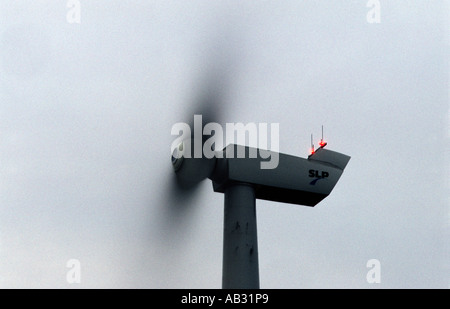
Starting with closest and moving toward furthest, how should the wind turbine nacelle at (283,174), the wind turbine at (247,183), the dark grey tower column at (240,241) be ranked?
the dark grey tower column at (240,241), the wind turbine at (247,183), the wind turbine nacelle at (283,174)

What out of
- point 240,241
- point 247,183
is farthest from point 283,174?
point 240,241

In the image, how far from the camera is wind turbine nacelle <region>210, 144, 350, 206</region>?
1580cm

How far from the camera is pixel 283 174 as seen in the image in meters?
16.6

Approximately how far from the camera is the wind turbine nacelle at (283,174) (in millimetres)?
15805

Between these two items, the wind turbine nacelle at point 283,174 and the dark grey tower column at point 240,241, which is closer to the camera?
the dark grey tower column at point 240,241

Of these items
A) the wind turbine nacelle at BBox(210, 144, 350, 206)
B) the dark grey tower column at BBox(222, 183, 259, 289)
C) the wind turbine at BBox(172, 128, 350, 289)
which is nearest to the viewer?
the dark grey tower column at BBox(222, 183, 259, 289)

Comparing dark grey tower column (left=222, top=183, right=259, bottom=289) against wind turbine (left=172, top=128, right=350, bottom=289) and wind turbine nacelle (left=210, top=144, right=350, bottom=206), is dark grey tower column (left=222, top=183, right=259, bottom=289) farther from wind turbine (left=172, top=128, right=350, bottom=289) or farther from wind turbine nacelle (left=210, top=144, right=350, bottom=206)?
wind turbine nacelle (left=210, top=144, right=350, bottom=206)

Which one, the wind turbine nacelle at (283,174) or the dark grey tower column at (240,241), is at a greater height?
the wind turbine nacelle at (283,174)

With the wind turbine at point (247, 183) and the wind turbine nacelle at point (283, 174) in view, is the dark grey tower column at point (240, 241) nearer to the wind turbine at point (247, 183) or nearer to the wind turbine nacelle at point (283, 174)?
the wind turbine at point (247, 183)

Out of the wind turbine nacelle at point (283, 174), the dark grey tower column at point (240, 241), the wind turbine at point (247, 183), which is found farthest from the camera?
the wind turbine nacelle at point (283, 174)
